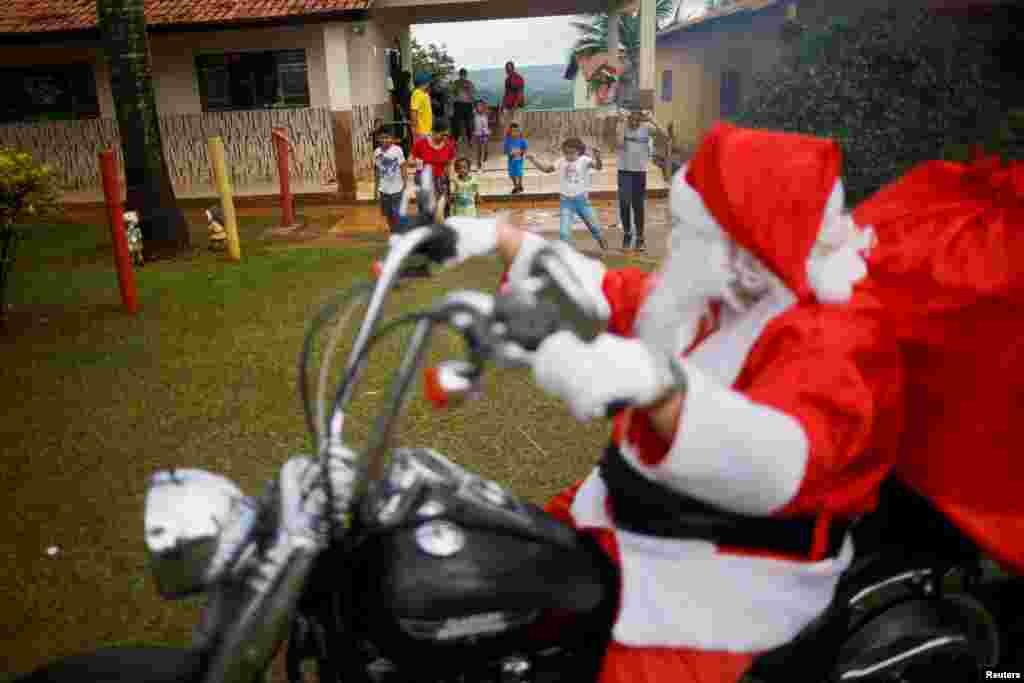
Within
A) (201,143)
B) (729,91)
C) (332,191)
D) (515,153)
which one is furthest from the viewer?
(729,91)

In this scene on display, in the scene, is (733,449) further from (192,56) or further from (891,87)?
(192,56)

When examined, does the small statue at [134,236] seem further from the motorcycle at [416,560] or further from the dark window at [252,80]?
the motorcycle at [416,560]

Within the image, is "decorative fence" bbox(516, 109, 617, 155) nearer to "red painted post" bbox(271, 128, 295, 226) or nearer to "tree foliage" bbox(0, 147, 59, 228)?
"red painted post" bbox(271, 128, 295, 226)

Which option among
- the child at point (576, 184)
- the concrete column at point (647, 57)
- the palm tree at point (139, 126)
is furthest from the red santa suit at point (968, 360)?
the concrete column at point (647, 57)

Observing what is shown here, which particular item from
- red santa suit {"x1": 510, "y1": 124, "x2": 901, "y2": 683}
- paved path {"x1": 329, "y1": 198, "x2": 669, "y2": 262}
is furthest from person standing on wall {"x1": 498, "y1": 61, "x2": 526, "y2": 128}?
red santa suit {"x1": 510, "y1": 124, "x2": 901, "y2": 683}

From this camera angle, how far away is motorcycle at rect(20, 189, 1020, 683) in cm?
126

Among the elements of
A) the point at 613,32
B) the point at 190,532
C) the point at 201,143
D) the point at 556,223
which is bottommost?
the point at 556,223

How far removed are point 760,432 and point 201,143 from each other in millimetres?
14022

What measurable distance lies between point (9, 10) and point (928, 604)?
16.4 metres

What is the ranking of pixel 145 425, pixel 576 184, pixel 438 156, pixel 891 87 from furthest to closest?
pixel 438 156, pixel 576 184, pixel 145 425, pixel 891 87

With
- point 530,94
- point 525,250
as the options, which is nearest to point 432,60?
point 525,250

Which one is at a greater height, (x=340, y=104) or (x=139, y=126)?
(x=340, y=104)

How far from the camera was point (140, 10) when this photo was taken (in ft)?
27.1

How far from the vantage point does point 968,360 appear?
1.53m
